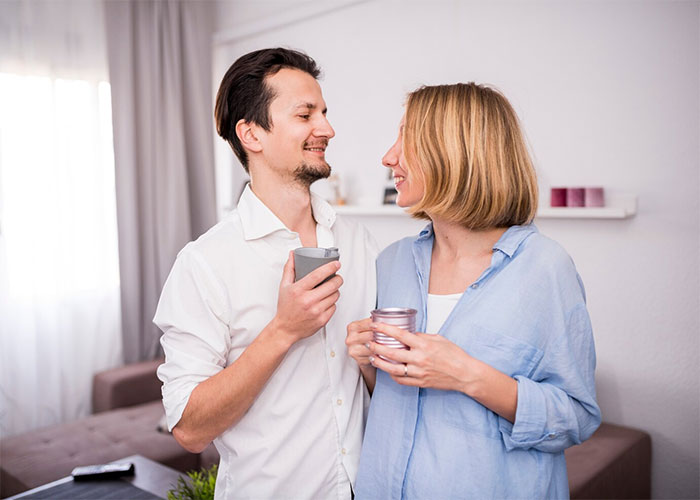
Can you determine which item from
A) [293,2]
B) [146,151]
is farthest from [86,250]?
[293,2]

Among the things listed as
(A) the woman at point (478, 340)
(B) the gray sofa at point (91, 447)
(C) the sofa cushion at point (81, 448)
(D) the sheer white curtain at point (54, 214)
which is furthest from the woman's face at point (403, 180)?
(D) the sheer white curtain at point (54, 214)

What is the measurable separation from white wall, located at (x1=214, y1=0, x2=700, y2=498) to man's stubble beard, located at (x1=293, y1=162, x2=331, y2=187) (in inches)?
65.2

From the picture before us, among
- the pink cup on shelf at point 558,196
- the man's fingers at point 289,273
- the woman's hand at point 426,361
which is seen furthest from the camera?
the pink cup on shelf at point 558,196

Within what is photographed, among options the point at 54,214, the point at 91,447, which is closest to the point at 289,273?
the point at 91,447

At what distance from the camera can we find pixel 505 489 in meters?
1.20

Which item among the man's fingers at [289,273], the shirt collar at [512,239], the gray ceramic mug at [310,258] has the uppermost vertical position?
the shirt collar at [512,239]

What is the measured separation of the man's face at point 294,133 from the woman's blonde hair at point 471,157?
10.7 inches

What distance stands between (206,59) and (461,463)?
4.08m

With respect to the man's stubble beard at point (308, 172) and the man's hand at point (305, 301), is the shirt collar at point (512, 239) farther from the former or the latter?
the man's stubble beard at point (308, 172)

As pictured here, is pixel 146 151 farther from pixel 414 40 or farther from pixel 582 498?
pixel 582 498

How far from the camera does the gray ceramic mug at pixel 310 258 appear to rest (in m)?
1.17

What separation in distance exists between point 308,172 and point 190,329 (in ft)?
1.59

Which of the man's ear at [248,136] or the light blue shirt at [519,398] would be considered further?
the man's ear at [248,136]

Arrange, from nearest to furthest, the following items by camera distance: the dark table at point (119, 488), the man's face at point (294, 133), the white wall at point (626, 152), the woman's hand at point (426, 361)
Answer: the woman's hand at point (426, 361) → the man's face at point (294, 133) → the dark table at point (119, 488) → the white wall at point (626, 152)
